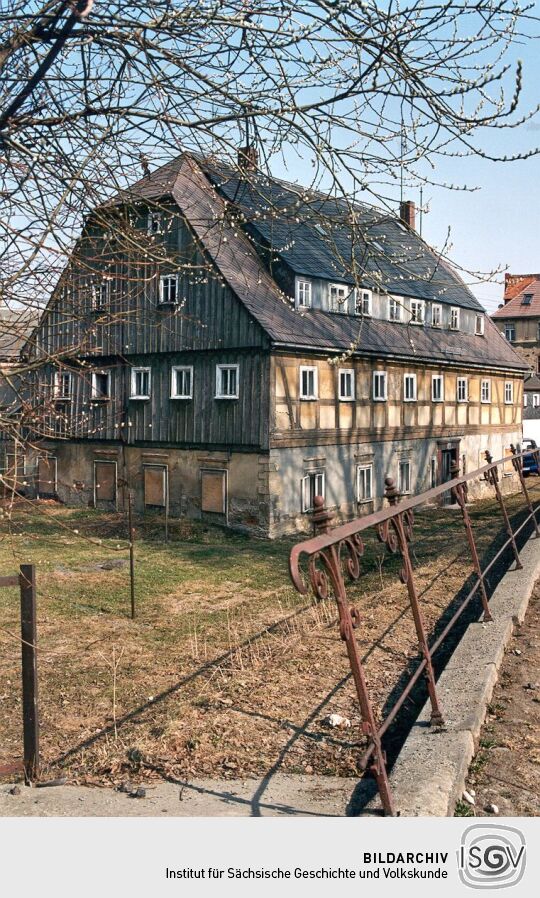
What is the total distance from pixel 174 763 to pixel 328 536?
2756 millimetres

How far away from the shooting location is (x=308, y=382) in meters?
20.5

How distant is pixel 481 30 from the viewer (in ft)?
16.1

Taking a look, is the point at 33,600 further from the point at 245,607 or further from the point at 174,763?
the point at 245,607

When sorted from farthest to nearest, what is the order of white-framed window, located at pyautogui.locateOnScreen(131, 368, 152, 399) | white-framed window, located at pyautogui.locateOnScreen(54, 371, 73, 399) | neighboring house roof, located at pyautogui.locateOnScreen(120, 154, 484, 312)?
white-framed window, located at pyautogui.locateOnScreen(131, 368, 152, 399)
white-framed window, located at pyautogui.locateOnScreen(54, 371, 73, 399)
neighboring house roof, located at pyautogui.locateOnScreen(120, 154, 484, 312)

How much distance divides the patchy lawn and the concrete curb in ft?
2.09

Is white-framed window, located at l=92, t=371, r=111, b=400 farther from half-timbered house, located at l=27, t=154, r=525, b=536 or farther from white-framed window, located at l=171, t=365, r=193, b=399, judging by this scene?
white-framed window, located at l=171, t=365, r=193, b=399

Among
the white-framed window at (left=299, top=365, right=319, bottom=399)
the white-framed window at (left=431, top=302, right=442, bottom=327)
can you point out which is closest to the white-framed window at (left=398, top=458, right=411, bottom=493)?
the white-framed window at (left=299, top=365, right=319, bottom=399)

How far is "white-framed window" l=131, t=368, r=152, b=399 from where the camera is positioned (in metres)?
22.1

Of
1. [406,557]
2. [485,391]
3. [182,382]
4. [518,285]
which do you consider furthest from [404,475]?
[518,285]

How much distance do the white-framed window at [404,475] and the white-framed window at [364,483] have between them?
6.84ft

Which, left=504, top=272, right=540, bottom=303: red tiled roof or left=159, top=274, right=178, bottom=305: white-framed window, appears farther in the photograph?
left=504, top=272, right=540, bottom=303: red tiled roof

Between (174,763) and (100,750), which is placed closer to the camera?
(174,763)

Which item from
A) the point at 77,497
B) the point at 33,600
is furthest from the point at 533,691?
the point at 77,497

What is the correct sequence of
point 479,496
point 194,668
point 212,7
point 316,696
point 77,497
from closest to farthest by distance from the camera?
point 212,7 → point 316,696 → point 194,668 → point 77,497 → point 479,496
